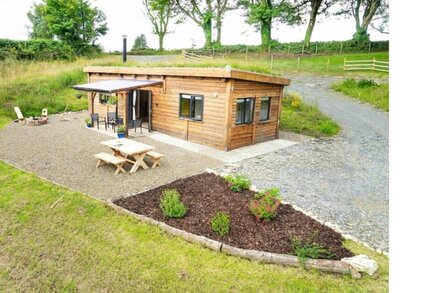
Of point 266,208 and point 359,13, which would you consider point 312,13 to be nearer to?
point 359,13

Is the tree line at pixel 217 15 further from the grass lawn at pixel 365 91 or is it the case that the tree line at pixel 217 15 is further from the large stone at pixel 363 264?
the large stone at pixel 363 264

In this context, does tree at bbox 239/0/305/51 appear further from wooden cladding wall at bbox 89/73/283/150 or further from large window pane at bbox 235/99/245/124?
large window pane at bbox 235/99/245/124

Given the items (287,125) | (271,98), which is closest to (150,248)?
(271,98)

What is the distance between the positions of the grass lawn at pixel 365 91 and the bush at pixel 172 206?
17.5 m

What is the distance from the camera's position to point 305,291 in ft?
15.9

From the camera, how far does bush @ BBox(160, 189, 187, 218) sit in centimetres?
671

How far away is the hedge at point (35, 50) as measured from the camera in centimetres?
2814

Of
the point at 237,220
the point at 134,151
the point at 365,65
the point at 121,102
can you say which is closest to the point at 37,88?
the point at 121,102

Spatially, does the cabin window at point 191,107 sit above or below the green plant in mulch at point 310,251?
above

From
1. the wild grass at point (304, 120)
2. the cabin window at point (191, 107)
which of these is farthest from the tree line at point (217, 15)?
the cabin window at point (191, 107)

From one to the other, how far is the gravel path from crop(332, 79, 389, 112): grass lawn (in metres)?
4.51

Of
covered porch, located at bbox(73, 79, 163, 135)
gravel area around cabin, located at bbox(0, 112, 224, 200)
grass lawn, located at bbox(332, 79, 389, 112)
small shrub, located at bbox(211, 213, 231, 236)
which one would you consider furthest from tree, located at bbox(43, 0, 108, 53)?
small shrub, located at bbox(211, 213, 231, 236)

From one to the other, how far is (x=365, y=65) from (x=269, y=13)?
1335cm
